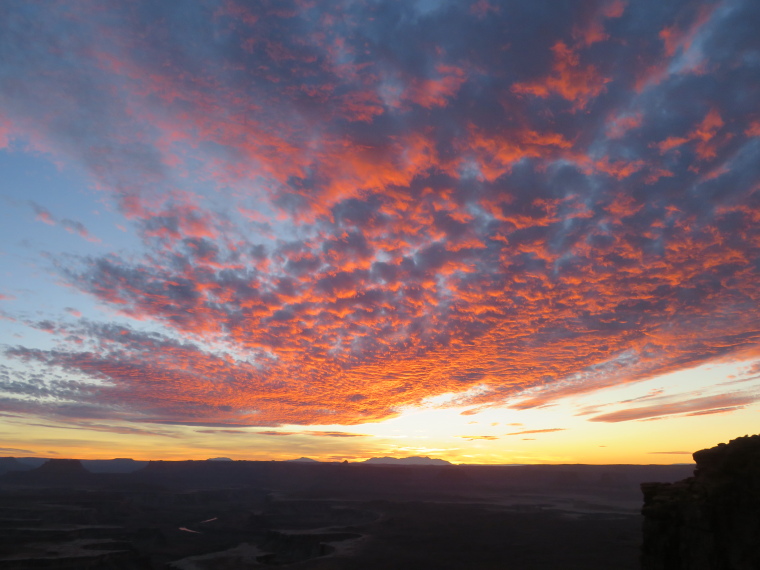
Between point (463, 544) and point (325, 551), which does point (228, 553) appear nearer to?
point (325, 551)

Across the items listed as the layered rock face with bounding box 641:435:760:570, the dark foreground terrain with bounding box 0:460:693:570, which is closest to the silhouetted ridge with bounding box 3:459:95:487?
the dark foreground terrain with bounding box 0:460:693:570

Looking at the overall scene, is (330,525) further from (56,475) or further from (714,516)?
(56,475)

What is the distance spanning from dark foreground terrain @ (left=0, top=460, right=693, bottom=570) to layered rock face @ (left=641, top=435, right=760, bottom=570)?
2898cm

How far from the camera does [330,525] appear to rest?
291ft

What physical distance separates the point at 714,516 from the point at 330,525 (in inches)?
3178

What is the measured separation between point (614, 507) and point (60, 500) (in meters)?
125

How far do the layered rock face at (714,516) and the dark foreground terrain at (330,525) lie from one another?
2898cm

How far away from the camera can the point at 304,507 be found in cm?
10781

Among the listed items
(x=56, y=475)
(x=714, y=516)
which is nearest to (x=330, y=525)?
(x=714, y=516)

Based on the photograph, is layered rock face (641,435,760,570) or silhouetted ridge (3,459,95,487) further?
silhouetted ridge (3,459,95,487)

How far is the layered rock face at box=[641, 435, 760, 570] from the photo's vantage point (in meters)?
20.0

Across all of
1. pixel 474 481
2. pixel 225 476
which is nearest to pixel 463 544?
pixel 474 481

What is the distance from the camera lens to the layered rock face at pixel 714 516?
20.0 m

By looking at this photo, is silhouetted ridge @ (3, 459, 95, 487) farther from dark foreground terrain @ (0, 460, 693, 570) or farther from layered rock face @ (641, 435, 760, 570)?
layered rock face @ (641, 435, 760, 570)
